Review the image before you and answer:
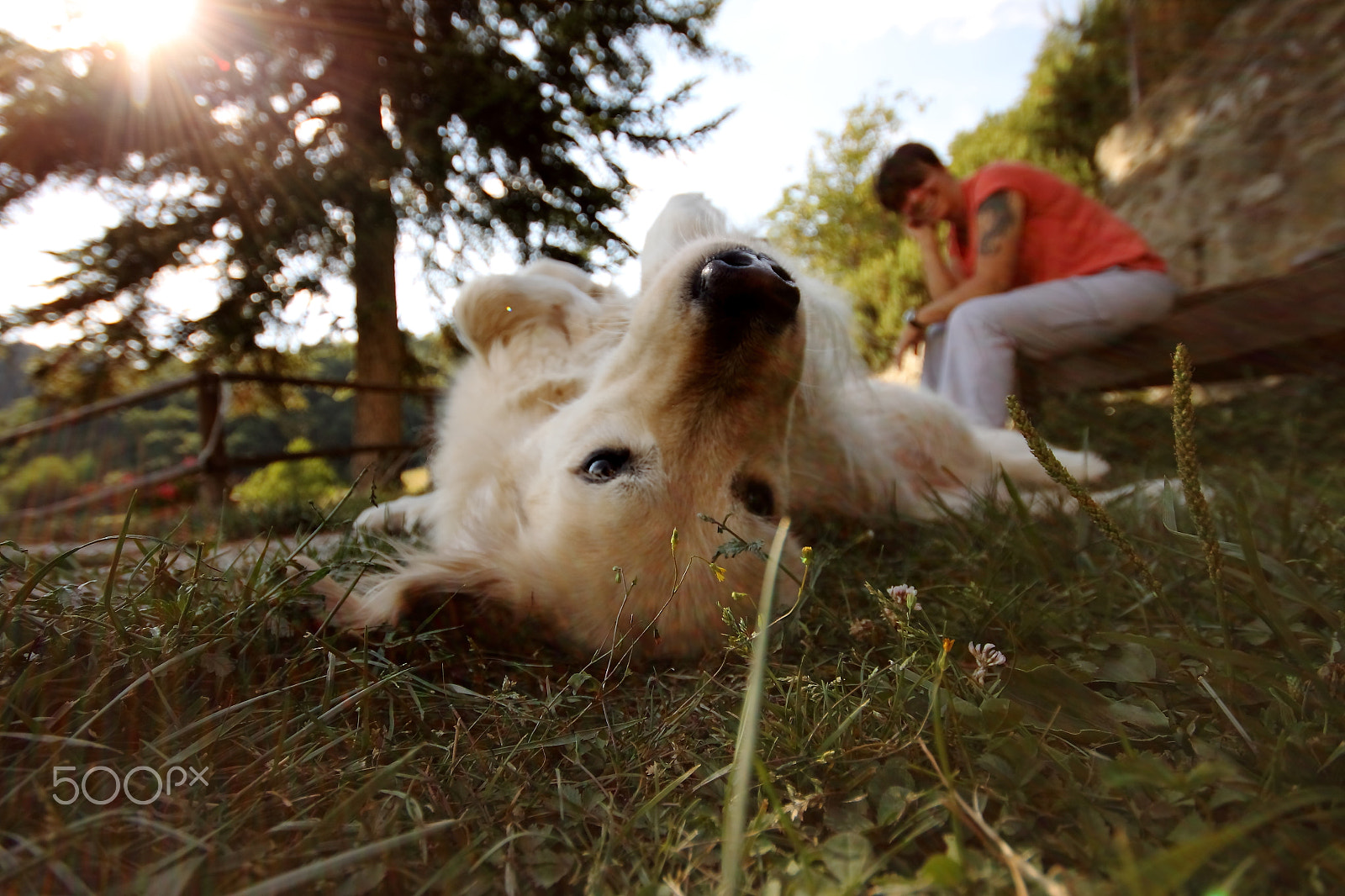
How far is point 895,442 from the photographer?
10.0ft

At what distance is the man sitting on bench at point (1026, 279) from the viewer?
4.03m

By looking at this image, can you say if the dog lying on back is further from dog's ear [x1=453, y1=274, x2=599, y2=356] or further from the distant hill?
the distant hill

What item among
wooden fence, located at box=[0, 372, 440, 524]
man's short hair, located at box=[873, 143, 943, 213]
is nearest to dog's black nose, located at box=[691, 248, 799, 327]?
man's short hair, located at box=[873, 143, 943, 213]

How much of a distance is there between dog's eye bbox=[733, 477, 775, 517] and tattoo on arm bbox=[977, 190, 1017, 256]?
→ 10.5 feet

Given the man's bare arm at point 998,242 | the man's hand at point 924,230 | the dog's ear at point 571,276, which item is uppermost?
the man's hand at point 924,230

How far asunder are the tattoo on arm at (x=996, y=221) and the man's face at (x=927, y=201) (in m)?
0.49

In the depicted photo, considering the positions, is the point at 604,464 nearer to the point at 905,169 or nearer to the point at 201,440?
the point at 905,169

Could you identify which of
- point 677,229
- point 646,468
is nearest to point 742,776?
point 646,468

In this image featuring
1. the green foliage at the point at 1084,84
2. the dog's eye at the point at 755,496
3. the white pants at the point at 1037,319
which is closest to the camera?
the dog's eye at the point at 755,496

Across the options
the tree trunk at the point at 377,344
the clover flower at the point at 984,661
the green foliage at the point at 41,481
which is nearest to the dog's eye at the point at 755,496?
the clover flower at the point at 984,661

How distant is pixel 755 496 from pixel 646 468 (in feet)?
1.05

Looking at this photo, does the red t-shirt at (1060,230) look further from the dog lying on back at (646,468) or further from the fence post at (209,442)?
the fence post at (209,442)

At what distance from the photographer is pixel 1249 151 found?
22.4 ft

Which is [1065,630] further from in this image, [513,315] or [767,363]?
[513,315]
